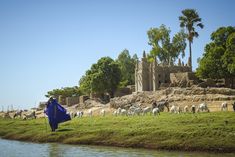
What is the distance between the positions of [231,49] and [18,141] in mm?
38193

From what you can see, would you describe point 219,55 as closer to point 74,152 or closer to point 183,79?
point 183,79

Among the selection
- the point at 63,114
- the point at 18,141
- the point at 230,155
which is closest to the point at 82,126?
the point at 63,114

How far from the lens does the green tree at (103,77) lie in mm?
73438

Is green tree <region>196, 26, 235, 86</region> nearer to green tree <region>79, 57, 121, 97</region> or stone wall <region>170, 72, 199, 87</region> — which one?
stone wall <region>170, 72, 199, 87</region>

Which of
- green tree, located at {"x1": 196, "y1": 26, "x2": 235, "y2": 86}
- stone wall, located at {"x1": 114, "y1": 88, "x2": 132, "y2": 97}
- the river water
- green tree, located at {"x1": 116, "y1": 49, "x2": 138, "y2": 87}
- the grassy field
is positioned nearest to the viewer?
the river water

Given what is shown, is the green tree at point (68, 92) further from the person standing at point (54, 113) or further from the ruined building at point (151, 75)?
the person standing at point (54, 113)

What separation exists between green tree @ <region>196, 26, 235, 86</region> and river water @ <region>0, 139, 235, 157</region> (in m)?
34.8

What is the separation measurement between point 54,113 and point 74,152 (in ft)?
26.0

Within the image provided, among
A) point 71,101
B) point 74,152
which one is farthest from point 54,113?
point 71,101

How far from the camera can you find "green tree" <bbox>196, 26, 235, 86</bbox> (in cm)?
5784

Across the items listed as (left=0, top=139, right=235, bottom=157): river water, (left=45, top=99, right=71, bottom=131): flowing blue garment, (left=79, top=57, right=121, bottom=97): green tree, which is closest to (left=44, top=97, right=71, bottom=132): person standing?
(left=45, top=99, right=71, bottom=131): flowing blue garment

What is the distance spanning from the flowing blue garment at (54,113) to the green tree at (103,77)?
40285 millimetres

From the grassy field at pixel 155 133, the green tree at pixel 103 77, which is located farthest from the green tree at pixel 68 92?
the grassy field at pixel 155 133

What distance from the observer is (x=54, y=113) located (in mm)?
32250
